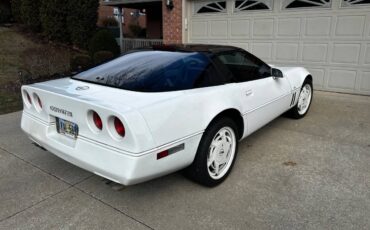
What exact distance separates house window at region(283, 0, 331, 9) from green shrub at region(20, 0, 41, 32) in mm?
11499

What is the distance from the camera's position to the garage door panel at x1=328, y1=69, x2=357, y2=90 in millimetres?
6566

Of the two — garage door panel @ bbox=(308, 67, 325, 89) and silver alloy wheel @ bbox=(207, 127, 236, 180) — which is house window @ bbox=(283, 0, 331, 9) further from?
silver alloy wheel @ bbox=(207, 127, 236, 180)

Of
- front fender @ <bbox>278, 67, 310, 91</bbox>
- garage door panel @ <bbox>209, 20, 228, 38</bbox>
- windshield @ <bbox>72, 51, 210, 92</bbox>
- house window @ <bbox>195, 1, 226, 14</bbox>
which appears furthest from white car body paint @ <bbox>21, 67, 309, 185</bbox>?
house window @ <bbox>195, 1, 226, 14</bbox>

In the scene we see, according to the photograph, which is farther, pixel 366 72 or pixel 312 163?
pixel 366 72

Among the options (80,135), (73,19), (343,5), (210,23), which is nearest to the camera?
(80,135)

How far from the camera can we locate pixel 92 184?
303cm

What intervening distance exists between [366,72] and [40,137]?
6397 mm

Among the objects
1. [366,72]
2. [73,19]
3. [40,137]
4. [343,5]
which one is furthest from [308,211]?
[73,19]

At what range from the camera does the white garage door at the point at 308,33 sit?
20.9 ft

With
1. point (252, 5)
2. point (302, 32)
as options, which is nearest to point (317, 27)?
point (302, 32)

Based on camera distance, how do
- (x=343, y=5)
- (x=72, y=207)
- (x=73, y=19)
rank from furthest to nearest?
(x=73, y=19) → (x=343, y=5) → (x=72, y=207)

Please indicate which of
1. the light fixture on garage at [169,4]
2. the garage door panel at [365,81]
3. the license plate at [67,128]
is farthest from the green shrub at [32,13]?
the garage door panel at [365,81]

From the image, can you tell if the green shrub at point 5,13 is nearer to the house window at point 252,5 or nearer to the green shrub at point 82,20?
the green shrub at point 82,20

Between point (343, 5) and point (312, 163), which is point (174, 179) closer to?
point (312, 163)
